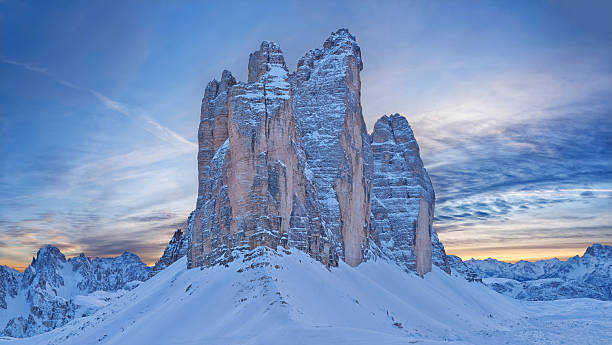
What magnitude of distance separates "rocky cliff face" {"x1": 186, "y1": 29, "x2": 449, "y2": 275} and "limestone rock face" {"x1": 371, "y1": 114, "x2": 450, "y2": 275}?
21 cm

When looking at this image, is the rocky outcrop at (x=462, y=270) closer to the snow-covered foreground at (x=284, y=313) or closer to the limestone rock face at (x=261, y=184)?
the snow-covered foreground at (x=284, y=313)

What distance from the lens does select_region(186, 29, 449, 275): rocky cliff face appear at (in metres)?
50.8

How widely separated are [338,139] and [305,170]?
13013 millimetres

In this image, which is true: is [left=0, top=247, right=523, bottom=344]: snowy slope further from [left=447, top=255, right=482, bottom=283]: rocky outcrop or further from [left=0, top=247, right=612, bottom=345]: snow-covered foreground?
[left=447, top=255, right=482, bottom=283]: rocky outcrop

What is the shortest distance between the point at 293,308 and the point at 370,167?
49.1 metres

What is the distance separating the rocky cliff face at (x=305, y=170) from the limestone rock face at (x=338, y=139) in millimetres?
151

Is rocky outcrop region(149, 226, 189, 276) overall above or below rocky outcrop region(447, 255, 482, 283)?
above

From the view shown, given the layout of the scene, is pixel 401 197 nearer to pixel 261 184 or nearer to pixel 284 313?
pixel 261 184

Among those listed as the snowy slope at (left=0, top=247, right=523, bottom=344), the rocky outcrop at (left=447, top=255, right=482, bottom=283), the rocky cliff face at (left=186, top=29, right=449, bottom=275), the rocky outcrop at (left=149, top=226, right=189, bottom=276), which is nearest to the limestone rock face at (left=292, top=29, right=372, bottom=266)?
the rocky cliff face at (left=186, top=29, right=449, bottom=275)

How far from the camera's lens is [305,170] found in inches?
2293

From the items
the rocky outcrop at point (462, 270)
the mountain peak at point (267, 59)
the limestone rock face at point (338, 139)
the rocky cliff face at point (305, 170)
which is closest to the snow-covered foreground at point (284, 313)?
the rocky cliff face at point (305, 170)

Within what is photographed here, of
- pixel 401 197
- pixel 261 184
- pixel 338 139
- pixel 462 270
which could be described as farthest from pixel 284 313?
pixel 462 270

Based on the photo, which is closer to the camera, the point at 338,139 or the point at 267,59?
the point at 267,59

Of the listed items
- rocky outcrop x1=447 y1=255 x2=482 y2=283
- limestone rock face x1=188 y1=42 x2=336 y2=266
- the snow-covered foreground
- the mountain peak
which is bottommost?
rocky outcrop x1=447 y1=255 x2=482 y2=283
